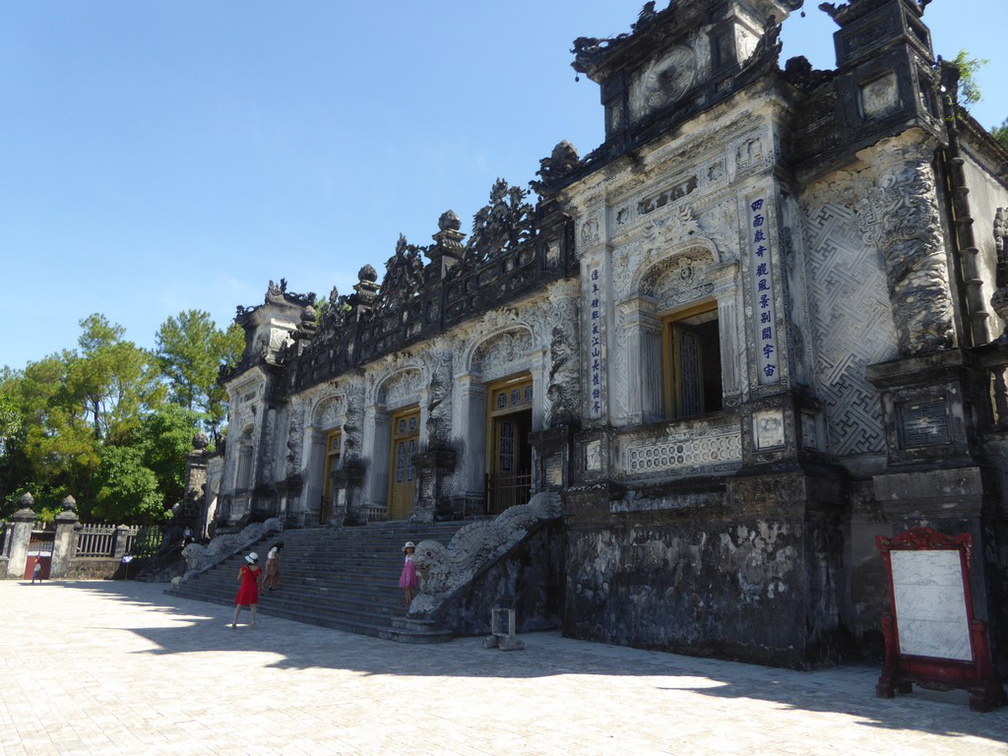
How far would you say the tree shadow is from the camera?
559 cm

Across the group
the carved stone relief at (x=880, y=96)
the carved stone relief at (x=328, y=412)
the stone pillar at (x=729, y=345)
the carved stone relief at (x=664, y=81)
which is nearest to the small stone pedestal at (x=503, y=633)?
the stone pillar at (x=729, y=345)

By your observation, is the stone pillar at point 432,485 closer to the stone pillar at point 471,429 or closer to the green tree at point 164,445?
the stone pillar at point 471,429

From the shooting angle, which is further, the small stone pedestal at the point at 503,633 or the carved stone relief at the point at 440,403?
the carved stone relief at the point at 440,403

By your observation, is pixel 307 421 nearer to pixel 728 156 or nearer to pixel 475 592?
pixel 475 592

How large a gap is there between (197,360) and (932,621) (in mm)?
33768

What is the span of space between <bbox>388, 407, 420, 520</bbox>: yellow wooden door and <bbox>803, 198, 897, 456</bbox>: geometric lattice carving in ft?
34.6

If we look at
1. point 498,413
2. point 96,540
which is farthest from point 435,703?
point 96,540

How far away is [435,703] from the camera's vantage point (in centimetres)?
587

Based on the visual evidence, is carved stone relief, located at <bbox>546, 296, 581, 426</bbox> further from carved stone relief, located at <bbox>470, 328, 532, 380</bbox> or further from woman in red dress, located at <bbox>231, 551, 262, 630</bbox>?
woman in red dress, located at <bbox>231, 551, 262, 630</bbox>

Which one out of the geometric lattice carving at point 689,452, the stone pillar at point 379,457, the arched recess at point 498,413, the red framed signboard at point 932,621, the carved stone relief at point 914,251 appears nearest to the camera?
the red framed signboard at point 932,621

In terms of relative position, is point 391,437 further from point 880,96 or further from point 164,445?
point 164,445

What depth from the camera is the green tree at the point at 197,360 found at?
1352 inches

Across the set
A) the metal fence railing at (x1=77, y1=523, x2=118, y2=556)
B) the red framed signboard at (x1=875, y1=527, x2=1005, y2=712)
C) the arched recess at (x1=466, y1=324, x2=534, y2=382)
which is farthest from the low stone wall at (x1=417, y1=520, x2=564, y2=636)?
the metal fence railing at (x1=77, y1=523, x2=118, y2=556)

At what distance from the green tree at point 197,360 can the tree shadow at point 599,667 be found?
24778 mm
